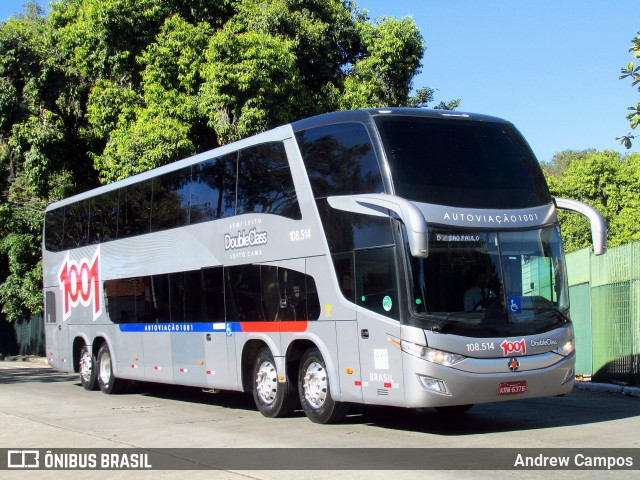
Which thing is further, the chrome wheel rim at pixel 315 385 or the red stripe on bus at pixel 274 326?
the red stripe on bus at pixel 274 326

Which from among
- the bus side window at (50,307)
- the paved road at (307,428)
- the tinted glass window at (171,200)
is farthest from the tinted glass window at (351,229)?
the bus side window at (50,307)

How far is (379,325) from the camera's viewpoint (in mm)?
10914

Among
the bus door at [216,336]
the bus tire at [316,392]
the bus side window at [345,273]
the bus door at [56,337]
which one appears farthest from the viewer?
the bus door at [56,337]

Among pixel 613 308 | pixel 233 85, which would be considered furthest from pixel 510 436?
pixel 233 85

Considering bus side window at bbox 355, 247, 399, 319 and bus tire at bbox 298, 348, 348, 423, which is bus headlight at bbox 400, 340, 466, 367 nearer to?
bus side window at bbox 355, 247, 399, 319

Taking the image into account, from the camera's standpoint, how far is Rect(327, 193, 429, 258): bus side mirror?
9805 millimetres

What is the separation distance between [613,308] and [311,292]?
7766mm

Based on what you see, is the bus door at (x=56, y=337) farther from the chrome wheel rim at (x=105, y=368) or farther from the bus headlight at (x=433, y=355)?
the bus headlight at (x=433, y=355)

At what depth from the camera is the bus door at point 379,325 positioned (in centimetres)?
1069

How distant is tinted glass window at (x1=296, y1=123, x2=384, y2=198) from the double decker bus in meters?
0.02

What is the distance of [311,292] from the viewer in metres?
12.2

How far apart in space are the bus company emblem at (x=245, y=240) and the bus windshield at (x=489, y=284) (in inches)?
134

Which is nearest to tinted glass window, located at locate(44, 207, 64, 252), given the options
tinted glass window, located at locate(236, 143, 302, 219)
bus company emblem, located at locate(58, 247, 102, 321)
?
bus company emblem, located at locate(58, 247, 102, 321)

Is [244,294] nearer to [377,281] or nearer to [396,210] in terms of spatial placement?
[377,281]
